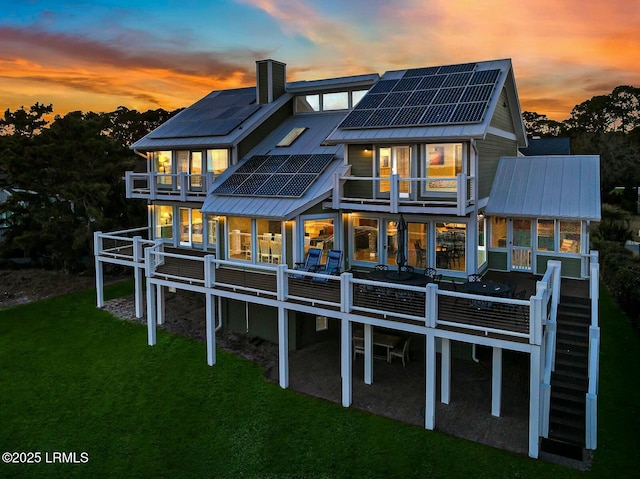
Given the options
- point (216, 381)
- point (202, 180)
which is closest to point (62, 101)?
point (202, 180)

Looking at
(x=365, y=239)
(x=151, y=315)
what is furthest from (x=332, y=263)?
(x=151, y=315)

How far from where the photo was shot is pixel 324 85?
20266 mm

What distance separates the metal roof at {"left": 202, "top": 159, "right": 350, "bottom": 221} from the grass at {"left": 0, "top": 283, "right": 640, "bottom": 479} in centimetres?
511

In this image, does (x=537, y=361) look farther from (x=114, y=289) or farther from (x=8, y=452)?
(x=114, y=289)

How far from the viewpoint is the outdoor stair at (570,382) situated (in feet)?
35.1

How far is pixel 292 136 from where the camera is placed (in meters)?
19.8

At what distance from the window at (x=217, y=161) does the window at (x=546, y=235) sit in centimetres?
1236

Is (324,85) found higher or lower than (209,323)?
higher

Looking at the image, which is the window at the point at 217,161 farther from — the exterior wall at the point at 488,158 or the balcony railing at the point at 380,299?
the exterior wall at the point at 488,158

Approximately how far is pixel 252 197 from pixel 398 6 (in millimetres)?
12327

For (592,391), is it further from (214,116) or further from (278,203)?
(214,116)

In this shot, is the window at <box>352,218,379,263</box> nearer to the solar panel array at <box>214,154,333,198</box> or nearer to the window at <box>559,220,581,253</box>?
the solar panel array at <box>214,154,333,198</box>

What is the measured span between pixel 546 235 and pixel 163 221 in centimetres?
1604

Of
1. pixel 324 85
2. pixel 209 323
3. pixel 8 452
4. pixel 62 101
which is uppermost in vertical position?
pixel 62 101
